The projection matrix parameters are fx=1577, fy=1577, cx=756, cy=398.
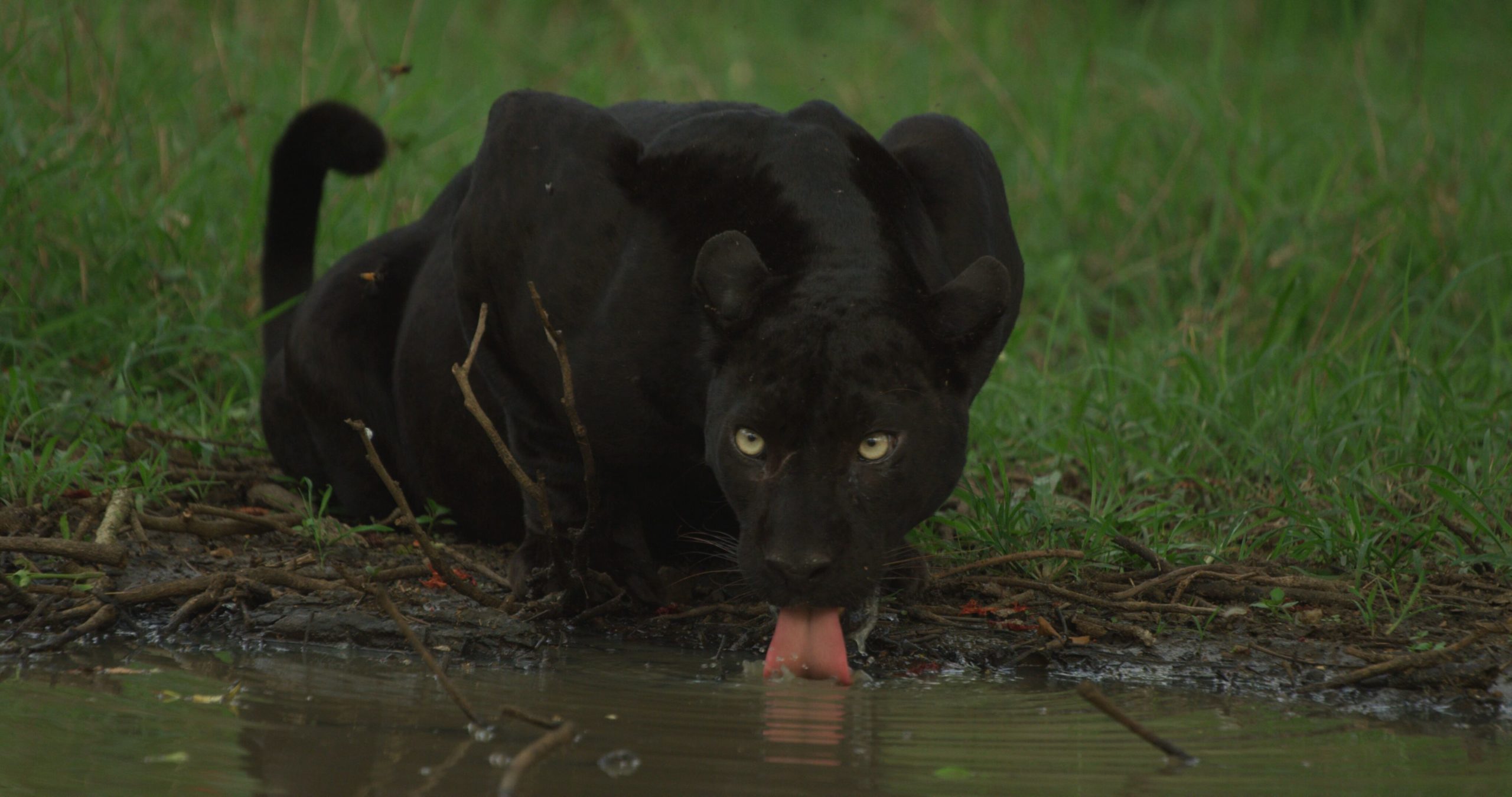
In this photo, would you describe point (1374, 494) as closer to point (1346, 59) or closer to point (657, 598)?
point (657, 598)

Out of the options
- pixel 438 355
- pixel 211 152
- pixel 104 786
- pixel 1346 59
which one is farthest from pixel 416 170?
pixel 1346 59

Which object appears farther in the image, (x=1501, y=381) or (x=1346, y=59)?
(x=1346, y=59)

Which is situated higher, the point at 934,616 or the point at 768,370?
the point at 768,370

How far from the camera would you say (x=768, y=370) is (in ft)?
9.21

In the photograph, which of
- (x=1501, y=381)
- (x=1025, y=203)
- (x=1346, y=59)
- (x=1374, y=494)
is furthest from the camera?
(x=1346, y=59)

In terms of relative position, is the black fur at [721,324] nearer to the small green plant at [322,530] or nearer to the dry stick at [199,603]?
the small green plant at [322,530]

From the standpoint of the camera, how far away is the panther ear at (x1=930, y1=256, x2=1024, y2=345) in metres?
2.83

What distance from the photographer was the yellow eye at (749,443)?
Answer: 9.23 feet

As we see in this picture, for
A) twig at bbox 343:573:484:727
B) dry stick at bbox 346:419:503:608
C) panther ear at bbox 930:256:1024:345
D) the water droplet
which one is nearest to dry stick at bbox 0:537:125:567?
dry stick at bbox 346:419:503:608

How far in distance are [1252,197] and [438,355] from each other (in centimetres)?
363

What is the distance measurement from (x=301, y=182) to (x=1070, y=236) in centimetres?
318

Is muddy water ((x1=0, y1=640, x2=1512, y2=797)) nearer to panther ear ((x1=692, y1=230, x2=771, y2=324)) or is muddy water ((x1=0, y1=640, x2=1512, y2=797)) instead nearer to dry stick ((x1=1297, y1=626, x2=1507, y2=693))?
dry stick ((x1=1297, y1=626, x2=1507, y2=693))

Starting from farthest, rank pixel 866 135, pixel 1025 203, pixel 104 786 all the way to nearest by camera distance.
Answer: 1. pixel 1025 203
2. pixel 866 135
3. pixel 104 786

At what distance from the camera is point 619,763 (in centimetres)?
228
